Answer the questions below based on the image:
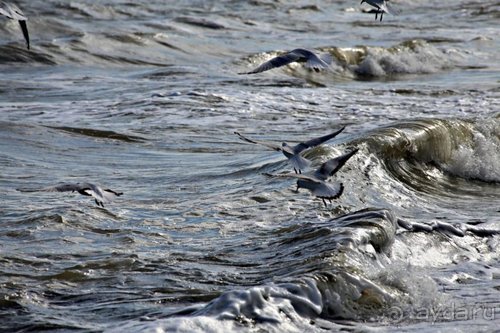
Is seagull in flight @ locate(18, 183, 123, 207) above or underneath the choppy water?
above

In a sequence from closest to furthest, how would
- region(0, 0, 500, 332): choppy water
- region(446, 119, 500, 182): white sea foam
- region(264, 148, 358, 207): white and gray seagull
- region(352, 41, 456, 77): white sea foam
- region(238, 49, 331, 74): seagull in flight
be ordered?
region(0, 0, 500, 332): choppy water < region(264, 148, 358, 207): white and gray seagull < region(238, 49, 331, 74): seagull in flight < region(446, 119, 500, 182): white sea foam < region(352, 41, 456, 77): white sea foam

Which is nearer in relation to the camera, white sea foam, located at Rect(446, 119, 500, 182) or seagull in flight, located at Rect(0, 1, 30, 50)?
seagull in flight, located at Rect(0, 1, 30, 50)

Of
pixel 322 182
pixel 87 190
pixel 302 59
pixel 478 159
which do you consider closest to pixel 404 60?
pixel 478 159

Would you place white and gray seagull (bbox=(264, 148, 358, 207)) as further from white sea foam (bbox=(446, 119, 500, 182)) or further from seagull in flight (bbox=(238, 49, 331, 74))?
white sea foam (bbox=(446, 119, 500, 182))

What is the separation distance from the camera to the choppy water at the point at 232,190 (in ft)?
15.7

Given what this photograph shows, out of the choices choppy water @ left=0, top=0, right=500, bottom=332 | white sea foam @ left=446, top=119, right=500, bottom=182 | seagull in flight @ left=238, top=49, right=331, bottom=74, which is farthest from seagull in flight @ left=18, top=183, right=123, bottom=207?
white sea foam @ left=446, top=119, right=500, bottom=182

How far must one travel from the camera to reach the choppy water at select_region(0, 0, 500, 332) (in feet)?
15.7

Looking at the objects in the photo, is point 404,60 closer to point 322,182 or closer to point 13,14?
point 322,182

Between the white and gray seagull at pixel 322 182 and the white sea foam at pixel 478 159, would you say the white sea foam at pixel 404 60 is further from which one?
the white and gray seagull at pixel 322 182

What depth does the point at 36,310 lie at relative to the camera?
4.60 meters

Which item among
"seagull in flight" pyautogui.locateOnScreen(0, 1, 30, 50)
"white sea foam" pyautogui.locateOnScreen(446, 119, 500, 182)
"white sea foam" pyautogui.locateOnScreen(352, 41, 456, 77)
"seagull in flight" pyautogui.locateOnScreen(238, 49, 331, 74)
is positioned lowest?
"white sea foam" pyautogui.locateOnScreen(352, 41, 456, 77)

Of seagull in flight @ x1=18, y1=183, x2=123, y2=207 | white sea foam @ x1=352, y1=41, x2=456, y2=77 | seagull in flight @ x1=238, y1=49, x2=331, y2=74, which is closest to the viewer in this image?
seagull in flight @ x1=18, y1=183, x2=123, y2=207

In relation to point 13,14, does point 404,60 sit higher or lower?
lower

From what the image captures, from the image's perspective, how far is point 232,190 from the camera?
284 inches
